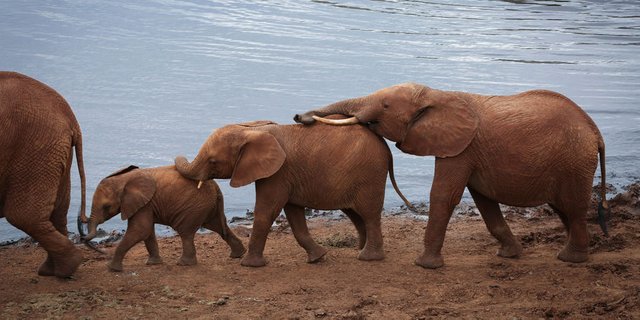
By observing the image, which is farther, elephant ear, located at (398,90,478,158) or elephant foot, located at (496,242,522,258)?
elephant foot, located at (496,242,522,258)

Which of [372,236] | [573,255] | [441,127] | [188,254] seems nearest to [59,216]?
[188,254]

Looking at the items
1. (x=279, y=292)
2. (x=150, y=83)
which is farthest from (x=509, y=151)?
(x=150, y=83)

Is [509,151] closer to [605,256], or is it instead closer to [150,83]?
[605,256]

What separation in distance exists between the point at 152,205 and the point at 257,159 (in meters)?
1.01

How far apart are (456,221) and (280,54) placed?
986 cm

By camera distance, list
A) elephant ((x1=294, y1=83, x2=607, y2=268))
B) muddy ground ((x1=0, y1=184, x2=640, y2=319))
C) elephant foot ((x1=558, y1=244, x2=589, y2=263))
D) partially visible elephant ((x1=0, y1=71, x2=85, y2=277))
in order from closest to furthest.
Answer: muddy ground ((x1=0, y1=184, x2=640, y2=319)) → partially visible elephant ((x1=0, y1=71, x2=85, y2=277)) → elephant ((x1=294, y1=83, x2=607, y2=268)) → elephant foot ((x1=558, y1=244, x2=589, y2=263))

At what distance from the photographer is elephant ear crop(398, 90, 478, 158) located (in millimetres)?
9289

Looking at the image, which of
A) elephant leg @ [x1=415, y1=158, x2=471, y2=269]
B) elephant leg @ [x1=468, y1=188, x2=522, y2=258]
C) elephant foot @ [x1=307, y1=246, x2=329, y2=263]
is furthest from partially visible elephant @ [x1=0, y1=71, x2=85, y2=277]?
elephant leg @ [x1=468, y1=188, x2=522, y2=258]

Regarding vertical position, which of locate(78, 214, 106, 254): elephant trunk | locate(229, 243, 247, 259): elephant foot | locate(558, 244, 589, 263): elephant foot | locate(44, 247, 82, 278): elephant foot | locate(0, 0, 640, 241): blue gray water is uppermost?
locate(78, 214, 106, 254): elephant trunk

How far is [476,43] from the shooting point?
23.7 metres

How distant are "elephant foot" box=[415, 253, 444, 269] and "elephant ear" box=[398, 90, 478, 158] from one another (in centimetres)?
88

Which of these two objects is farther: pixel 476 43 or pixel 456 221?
pixel 476 43

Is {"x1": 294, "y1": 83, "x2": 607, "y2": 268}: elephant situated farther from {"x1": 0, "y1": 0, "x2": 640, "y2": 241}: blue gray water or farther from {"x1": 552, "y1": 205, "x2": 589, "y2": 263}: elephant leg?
{"x1": 0, "y1": 0, "x2": 640, "y2": 241}: blue gray water

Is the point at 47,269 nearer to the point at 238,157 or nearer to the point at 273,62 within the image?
the point at 238,157
